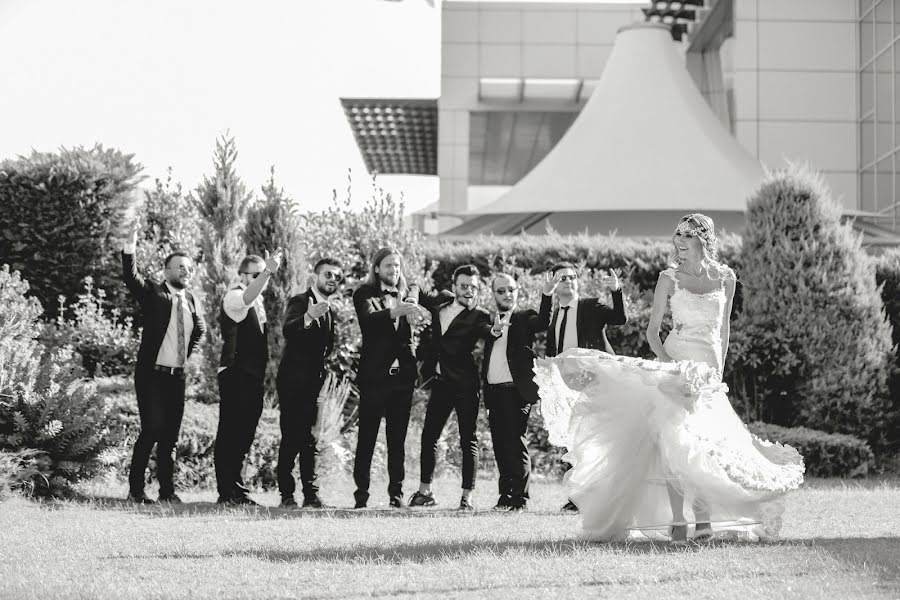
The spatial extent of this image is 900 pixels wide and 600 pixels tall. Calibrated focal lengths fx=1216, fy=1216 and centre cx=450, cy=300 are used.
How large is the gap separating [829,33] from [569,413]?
22.8 m

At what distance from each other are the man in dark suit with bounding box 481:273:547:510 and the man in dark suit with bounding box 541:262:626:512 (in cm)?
19

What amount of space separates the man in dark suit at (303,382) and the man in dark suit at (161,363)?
2.94 feet

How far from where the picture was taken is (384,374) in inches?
383

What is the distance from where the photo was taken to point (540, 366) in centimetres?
792

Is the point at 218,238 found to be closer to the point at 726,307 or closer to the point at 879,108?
the point at 726,307

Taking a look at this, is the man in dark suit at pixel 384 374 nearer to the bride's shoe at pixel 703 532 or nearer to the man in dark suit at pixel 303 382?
the man in dark suit at pixel 303 382

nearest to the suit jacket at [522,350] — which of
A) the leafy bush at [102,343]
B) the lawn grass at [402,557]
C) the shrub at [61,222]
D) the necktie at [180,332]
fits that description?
the lawn grass at [402,557]

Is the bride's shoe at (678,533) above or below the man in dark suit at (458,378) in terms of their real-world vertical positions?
below

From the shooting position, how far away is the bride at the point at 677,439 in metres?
6.98

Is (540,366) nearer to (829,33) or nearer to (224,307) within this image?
(224,307)

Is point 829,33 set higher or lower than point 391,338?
higher

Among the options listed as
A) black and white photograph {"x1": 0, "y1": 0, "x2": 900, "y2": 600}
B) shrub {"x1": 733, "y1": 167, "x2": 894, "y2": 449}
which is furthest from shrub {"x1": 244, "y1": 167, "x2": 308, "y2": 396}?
shrub {"x1": 733, "y1": 167, "x2": 894, "y2": 449}

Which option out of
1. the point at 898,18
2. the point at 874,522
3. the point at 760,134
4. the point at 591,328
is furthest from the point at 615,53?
the point at 874,522

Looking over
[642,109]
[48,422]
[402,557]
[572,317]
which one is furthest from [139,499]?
[642,109]
